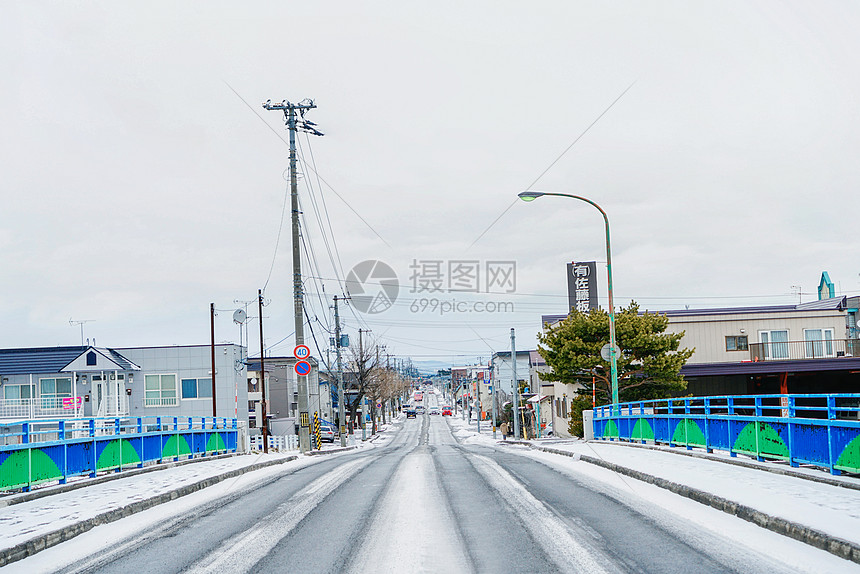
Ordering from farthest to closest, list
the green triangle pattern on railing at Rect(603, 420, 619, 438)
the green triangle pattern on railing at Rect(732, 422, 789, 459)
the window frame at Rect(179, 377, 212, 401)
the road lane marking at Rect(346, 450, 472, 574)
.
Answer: the window frame at Rect(179, 377, 212, 401)
the green triangle pattern on railing at Rect(603, 420, 619, 438)
the green triangle pattern on railing at Rect(732, 422, 789, 459)
the road lane marking at Rect(346, 450, 472, 574)

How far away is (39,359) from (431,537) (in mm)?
48514

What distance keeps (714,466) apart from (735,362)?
101 ft

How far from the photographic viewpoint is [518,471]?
1642 cm

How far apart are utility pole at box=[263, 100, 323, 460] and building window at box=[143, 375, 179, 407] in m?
28.4

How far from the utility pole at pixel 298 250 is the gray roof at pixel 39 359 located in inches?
996

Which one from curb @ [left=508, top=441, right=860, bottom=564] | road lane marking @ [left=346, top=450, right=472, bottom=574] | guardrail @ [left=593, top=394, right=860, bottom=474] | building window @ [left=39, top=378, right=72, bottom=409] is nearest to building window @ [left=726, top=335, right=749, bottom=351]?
guardrail @ [left=593, top=394, right=860, bottom=474]

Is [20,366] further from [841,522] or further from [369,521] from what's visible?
[841,522]

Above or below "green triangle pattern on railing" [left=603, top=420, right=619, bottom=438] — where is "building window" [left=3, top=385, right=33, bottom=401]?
above

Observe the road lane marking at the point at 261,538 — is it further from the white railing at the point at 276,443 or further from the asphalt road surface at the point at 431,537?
the white railing at the point at 276,443

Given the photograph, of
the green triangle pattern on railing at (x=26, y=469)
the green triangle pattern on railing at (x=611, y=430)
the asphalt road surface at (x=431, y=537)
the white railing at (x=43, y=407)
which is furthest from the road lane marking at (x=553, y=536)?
the white railing at (x=43, y=407)

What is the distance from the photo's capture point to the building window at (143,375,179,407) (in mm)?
55562

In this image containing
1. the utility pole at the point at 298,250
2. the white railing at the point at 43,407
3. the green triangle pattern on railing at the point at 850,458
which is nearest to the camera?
the green triangle pattern on railing at the point at 850,458

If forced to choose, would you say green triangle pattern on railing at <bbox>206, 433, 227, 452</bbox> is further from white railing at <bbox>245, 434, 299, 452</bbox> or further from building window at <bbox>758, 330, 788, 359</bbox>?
building window at <bbox>758, 330, 788, 359</bbox>

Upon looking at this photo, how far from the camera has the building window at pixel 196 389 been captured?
56634mm
